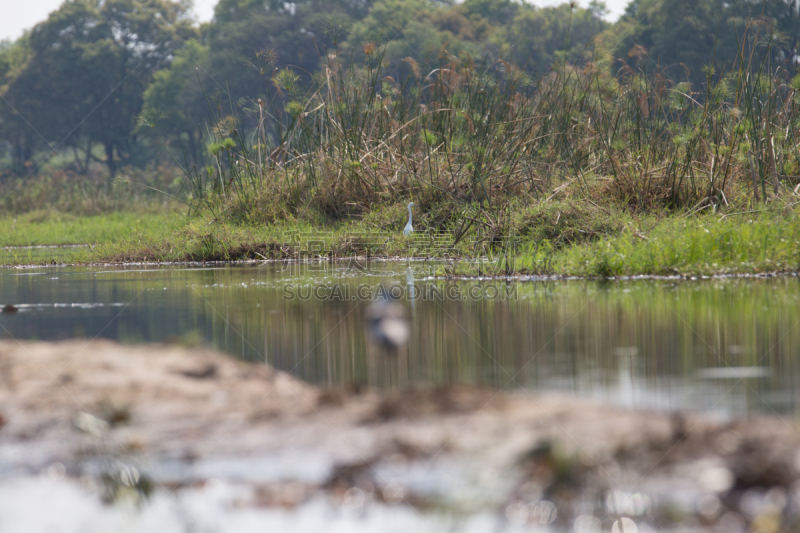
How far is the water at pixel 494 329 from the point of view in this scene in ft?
11.7

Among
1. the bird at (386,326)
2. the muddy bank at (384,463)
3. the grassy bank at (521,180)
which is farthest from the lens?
the grassy bank at (521,180)

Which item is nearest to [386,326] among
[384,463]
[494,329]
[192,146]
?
[494,329]

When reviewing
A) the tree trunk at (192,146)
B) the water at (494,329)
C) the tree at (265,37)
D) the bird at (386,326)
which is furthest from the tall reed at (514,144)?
the tree trunk at (192,146)

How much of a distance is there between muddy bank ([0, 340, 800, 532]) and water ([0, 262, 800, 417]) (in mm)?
460

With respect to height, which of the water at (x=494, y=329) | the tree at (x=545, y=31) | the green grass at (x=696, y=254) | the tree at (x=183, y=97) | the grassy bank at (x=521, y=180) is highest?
the tree at (x=545, y=31)

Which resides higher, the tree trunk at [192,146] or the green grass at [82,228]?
the tree trunk at [192,146]

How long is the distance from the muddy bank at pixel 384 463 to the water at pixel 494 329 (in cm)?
46

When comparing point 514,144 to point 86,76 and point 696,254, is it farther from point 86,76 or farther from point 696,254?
point 86,76

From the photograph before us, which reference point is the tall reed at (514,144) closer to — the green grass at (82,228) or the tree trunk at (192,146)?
the green grass at (82,228)

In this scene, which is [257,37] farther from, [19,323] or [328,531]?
[328,531]

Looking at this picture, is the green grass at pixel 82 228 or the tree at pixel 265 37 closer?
the green grass at pixel 82 228

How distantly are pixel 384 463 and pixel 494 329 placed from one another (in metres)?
2.53

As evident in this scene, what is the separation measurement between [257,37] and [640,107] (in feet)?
108

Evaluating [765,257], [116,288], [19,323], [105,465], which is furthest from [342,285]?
[105,465]
